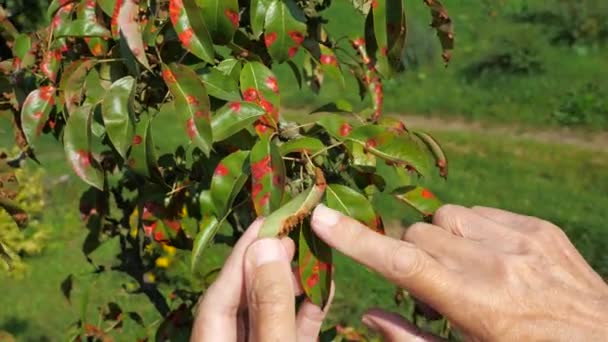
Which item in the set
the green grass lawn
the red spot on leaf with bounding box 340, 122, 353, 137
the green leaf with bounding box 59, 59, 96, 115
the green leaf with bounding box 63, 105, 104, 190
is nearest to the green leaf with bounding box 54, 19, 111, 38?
the green leaf with bounding box 59, 59, 96, 115

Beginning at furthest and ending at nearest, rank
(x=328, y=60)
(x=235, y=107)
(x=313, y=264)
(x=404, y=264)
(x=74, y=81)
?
(x=328, y=60), (x=74, y=81), (x=235, y=107), (x=313, y=264), (x=404, y=264)

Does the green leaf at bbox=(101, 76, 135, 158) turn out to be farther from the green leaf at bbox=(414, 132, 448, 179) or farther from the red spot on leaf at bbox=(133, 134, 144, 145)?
the green leaf at bbox=(414, 132, 448, 179)

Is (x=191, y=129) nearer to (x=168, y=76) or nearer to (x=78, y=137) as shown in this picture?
(x=168, y=76)

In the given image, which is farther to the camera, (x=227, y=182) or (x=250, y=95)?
(x=250, y=95)

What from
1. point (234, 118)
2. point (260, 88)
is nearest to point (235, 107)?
point (234, 118)

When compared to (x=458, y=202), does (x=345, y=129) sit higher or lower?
higher

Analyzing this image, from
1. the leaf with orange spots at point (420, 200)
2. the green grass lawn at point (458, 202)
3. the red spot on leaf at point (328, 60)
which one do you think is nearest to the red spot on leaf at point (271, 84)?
the leaf with orange spots at point (420, 200)

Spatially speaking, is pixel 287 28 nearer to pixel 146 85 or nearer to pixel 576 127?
pixel 146 85

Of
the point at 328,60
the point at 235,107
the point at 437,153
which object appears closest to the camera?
the point at 235,107
